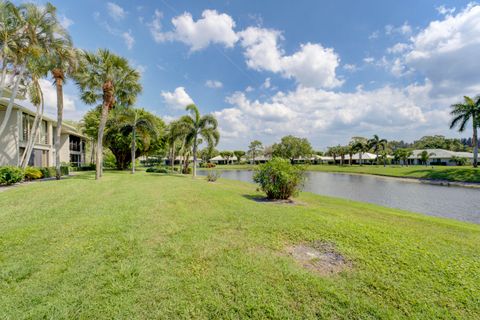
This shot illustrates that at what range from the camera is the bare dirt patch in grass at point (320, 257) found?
12.5 feet

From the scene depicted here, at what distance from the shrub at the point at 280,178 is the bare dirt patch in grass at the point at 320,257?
544 centimetres

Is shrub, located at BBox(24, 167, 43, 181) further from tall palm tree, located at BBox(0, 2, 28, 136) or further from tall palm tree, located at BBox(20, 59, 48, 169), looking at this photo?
tall palm tree, located at BBox(0, 2, 28, 136)

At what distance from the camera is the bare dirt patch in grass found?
150 inches

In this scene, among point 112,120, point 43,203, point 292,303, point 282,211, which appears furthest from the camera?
point 112,120

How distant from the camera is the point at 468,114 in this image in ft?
105

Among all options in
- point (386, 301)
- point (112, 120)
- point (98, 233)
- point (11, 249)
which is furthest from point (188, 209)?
point (112, 120)

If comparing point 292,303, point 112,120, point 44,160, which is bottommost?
point 292,303

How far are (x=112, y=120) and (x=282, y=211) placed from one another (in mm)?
25266

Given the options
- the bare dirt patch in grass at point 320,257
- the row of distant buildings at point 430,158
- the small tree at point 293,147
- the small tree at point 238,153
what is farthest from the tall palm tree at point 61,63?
the small tree at point 238,153

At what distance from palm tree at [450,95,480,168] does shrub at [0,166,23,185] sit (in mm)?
51350

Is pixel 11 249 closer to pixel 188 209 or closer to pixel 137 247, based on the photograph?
pixel 137 247

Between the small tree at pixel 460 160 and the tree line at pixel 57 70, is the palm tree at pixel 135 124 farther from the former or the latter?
Answer: the small tree at pixel 460 160

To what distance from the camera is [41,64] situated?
1351cm

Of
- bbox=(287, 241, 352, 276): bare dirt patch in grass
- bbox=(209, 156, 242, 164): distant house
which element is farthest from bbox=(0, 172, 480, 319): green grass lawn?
bbox=(209, 156, 242, 164): distant house
